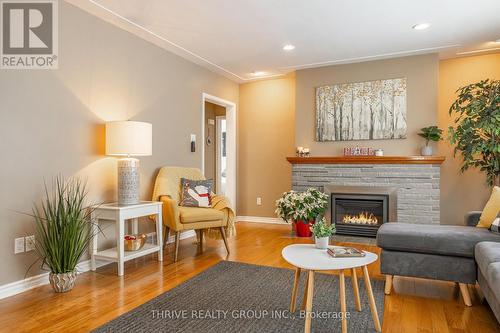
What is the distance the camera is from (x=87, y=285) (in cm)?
265

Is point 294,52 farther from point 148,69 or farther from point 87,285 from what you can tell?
point 87,285

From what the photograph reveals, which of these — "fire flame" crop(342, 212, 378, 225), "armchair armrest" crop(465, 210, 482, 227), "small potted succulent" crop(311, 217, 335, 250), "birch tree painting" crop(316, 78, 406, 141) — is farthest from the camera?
"fire flame" crop(342, 212, 378, 225)

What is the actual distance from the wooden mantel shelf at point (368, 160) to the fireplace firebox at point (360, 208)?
1.20 feet

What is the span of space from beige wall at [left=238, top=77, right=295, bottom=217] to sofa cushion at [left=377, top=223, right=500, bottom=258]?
2.93 metres

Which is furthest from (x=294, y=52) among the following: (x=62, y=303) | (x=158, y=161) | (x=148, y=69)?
(x=62, y=303)

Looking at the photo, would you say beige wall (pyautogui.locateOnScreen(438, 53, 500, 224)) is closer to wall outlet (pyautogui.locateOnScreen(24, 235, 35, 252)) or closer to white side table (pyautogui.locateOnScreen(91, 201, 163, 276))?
white side table (pyautogui.locateOnScreen(91, 201, 163, 276))

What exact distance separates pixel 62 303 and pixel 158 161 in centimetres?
197

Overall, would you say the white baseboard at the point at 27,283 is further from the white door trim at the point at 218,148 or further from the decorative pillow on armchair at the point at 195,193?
the white door trim at the point at 218,148

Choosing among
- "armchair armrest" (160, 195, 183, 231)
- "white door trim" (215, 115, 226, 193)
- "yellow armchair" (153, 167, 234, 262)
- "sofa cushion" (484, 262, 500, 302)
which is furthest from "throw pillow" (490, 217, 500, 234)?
"white door trim" (215, 115, 226, 193)

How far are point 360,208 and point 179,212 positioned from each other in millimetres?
2629

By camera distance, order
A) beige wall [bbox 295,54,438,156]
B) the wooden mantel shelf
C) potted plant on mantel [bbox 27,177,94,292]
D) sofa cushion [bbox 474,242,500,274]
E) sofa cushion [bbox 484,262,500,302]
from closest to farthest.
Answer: sofa cushion [bbox 484,262,500,302] < sofa cushion [bbox 474,242,500,274] < potted plant on mantel [bbox 27,177,94,292] < the wooden mantel shelf < beige wall [bbox 295,54,438,156]

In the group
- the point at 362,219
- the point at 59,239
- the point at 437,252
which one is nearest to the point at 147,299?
the point at 59,239

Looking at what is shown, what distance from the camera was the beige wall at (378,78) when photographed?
4195 millimetres

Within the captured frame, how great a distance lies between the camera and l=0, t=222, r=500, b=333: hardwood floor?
1.97 meters
